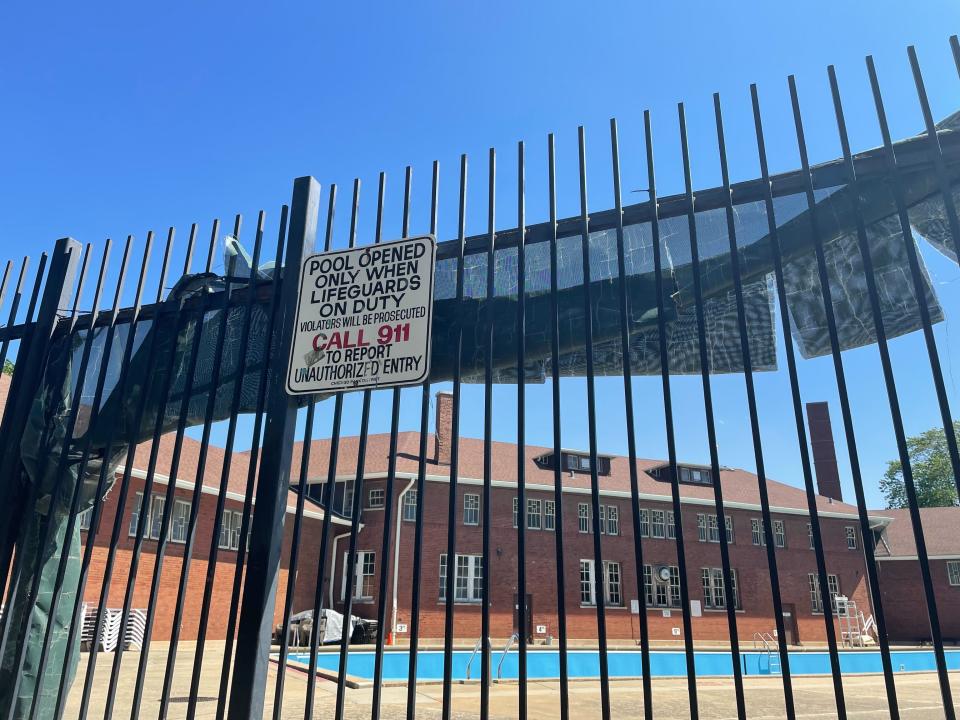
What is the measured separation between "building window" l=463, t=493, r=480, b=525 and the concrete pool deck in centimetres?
1451

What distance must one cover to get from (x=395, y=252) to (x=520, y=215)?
62 cm

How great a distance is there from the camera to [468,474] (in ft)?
97.8

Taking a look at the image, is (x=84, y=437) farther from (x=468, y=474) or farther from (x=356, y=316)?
(x=468, y=474)

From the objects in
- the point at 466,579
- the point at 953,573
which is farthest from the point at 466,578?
the point at 953,573

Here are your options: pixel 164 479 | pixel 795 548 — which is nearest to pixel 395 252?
pixel 164 479

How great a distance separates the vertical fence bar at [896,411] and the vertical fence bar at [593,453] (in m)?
0.94

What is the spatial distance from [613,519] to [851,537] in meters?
13.7

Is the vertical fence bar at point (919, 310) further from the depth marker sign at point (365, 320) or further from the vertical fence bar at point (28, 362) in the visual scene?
the vertical fence bar at point (28, 362)

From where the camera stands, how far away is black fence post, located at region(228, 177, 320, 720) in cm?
310

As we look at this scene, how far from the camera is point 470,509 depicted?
101ft

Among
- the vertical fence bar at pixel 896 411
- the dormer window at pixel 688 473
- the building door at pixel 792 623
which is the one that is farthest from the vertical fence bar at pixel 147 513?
the building door at pixel 792 623

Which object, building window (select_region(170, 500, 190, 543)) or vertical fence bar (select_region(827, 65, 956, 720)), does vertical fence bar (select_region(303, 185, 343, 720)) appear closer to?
vertical fence bar (select_region(827, 65, 956, 720))

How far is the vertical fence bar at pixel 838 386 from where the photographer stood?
235 centimetres

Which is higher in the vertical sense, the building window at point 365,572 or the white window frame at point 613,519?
the white window frame at point 613,519
